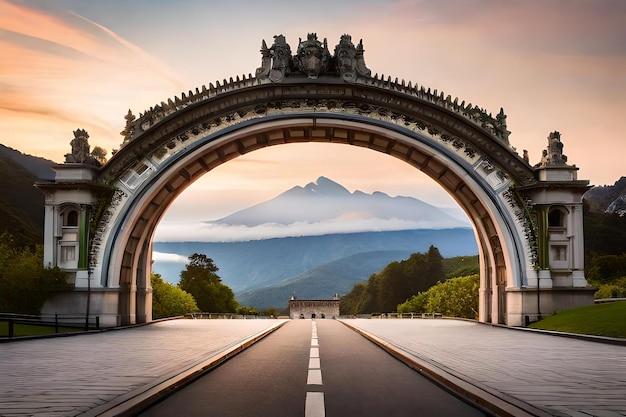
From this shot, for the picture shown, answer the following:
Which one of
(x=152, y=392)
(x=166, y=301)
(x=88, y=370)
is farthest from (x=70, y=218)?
(x=166, y=301)

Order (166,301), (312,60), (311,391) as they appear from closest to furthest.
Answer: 1. (311,391)
2. (312,60)
3. (166,301)

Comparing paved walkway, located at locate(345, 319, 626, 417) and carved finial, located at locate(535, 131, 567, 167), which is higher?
carved finial, located at locate(535, 131, 567, 167)

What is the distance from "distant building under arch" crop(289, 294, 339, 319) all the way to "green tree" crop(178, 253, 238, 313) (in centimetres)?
1242

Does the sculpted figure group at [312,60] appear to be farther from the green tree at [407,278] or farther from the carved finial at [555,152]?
the green tree at [407,278]

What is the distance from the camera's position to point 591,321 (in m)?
27.2

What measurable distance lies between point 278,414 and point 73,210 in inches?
1085

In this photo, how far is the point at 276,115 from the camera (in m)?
36.8

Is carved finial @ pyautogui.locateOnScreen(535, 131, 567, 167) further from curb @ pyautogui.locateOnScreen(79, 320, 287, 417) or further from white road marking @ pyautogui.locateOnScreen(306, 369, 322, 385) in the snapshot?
white road marking @ pyautogui.locateOnScreen(306, 369, 322, 385)

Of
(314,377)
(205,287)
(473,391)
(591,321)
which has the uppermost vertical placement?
(473,391)

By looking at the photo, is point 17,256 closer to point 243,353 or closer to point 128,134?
point 128,134

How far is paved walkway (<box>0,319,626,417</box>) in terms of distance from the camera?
9961 mm

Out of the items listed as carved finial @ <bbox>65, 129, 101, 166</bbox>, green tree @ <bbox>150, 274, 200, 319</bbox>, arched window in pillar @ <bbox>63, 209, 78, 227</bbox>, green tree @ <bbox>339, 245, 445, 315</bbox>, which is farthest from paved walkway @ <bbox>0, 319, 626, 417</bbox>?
green tree @ <bbox>339, 245, 445, 315</bbox>

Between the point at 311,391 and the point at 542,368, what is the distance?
5.56 m

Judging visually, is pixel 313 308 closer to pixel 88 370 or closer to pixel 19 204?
pixel 19 204
